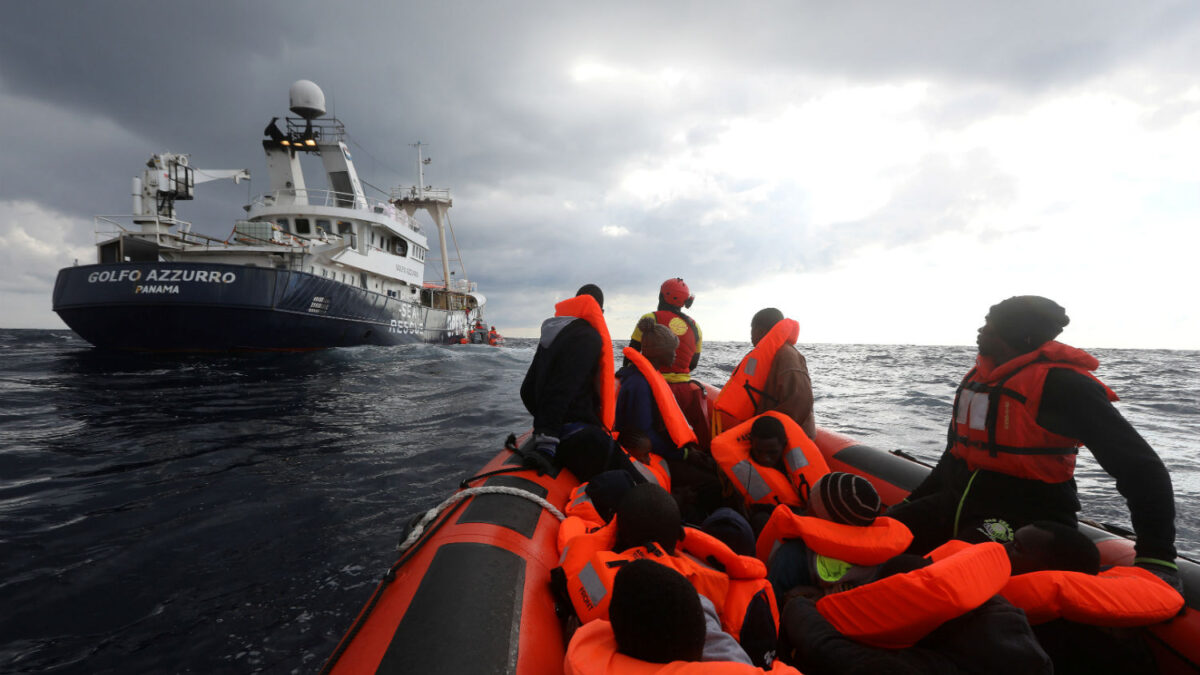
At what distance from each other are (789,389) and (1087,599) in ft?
6.46

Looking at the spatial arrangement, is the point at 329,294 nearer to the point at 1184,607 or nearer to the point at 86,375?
the point at 86,375

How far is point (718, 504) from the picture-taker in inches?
141

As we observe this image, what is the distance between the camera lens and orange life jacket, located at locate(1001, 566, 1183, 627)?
1.51 meters

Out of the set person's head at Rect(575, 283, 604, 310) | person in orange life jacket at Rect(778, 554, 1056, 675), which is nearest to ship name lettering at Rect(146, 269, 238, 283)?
person's head at Rect(575, 283, 604, 310)

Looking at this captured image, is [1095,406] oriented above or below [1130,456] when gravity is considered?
above

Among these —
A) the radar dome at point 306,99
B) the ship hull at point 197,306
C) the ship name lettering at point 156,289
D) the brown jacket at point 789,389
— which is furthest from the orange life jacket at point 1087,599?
the radar dome at point 306,99

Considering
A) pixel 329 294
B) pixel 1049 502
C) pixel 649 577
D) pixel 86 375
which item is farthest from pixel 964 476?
pixel 329 294

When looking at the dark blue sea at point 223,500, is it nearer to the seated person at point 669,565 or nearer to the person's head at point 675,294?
the seated person at point 669,565

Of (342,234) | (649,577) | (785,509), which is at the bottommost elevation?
(785,509)

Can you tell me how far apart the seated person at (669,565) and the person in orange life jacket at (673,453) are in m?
1.67

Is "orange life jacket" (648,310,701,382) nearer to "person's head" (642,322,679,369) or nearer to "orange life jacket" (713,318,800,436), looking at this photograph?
"person's head" (642,322,679,369)

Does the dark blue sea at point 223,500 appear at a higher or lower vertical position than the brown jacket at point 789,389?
lower

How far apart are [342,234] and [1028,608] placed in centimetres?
2322

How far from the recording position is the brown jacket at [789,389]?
3379 millimetres
